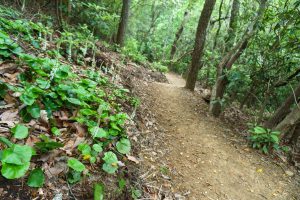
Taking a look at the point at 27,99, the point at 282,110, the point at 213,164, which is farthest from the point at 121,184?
the point at 282,110

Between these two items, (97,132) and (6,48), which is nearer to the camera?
(97,132)

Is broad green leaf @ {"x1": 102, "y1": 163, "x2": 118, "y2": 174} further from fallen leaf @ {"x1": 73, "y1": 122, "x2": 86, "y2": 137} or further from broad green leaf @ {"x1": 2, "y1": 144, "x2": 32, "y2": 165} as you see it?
broad green leaf @ {"x1": 2, "y1": 144, "x2": 32, "y2": 165}

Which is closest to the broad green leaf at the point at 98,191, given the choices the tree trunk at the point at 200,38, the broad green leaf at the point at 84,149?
the broad green leaf at the point at 84,149

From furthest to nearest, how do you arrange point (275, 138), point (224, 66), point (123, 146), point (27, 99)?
point (224, 66), point (275, 138), point (123, 146), point (27, 99)

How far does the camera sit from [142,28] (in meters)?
Answer: 20.1

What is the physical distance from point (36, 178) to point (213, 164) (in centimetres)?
304

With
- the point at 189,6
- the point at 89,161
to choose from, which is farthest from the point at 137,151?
the point at 189,6

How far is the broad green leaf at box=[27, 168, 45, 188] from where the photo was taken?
1.78m

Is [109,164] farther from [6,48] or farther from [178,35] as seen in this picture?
[178,35]

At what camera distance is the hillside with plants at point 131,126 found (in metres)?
2.09

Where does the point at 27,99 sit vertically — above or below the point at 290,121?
above

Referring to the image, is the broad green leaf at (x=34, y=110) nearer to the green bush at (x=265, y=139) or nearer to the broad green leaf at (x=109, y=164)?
the broad green leaf at (x=109, y=164)

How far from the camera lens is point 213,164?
4125 millimetres

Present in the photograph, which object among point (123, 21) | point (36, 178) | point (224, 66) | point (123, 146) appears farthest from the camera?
point (123, 21)
